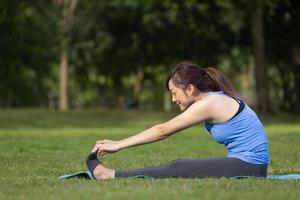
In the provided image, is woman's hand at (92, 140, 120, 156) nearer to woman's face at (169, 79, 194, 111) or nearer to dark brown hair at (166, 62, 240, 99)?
woman's face at (169, 79, 194, 111)

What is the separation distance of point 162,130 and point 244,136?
3.27 feet

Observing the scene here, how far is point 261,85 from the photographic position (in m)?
38.9

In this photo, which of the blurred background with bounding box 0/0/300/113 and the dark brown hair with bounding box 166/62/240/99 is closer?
the dark brown hair with bounding box 166/62/240/99

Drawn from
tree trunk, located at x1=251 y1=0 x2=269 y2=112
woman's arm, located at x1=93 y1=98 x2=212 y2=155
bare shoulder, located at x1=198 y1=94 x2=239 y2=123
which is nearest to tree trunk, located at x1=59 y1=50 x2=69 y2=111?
tree trunk, located at x1=251 y1=0 x2=269 y2=112

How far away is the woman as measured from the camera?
8516 millimetres

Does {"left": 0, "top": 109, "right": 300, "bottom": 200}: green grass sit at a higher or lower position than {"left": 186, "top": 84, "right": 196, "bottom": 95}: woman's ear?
lower

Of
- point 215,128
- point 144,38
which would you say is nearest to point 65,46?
point 144,38

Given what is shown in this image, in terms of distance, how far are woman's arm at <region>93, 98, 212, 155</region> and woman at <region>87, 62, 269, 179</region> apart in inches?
0.5

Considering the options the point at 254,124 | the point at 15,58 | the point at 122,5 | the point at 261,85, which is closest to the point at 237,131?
the point at 254,124

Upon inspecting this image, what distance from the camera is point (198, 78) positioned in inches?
338

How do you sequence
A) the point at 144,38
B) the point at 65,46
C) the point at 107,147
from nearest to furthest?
the point at 107,147 → the point at 65,46 → the point at 144,38

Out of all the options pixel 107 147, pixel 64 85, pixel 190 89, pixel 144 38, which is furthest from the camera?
pixel 144 38

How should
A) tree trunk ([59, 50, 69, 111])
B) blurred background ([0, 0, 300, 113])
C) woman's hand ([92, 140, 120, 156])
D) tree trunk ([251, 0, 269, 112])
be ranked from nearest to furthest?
woman's hand ([92, 140, 120, 156]) < tree trunk ([251, 0, 269, 112]) < blurred background ([0, 0, 300, 113]) < tree trunk ([59, 50, 69, 111])

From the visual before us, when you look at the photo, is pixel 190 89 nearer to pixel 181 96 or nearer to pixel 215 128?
pixel 181 96
